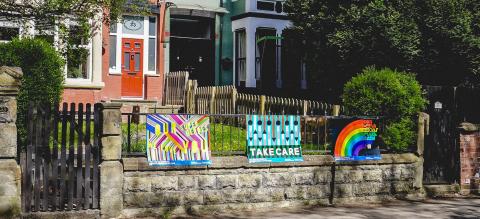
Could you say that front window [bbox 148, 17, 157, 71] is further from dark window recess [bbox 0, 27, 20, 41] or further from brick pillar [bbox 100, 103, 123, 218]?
brick pillar [bbox 100, 103, 123, 218]

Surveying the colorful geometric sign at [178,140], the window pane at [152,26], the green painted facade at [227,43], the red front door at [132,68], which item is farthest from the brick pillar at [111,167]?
the green painted facade at [227,43]

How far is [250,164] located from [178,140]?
1474 mm

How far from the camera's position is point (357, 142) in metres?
11.3

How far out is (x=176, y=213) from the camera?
9.59 metres

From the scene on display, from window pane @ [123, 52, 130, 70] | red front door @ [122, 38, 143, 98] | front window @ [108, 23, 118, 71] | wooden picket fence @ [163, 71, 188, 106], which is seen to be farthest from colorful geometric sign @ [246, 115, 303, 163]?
window pane @ [123, 52, 130, 70]

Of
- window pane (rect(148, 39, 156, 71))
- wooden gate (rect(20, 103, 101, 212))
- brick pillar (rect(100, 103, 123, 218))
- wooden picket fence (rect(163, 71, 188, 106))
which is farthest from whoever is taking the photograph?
window pane (rect(148, 39, 156, 71))

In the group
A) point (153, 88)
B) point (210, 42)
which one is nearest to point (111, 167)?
point (153, 88)

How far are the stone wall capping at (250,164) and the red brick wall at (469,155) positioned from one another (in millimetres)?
1580

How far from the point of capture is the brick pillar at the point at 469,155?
12758 mm

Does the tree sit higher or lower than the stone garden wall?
higher

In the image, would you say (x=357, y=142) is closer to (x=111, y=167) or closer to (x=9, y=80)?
(x=111, y=167)

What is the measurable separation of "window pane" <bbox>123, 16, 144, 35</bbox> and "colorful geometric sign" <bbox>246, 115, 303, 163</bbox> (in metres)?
12.5

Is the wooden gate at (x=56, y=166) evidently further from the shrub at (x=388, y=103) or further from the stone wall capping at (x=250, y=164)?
the shrub at (x=388, y=103)

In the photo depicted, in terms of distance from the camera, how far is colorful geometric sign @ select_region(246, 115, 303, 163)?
33.7 feet
